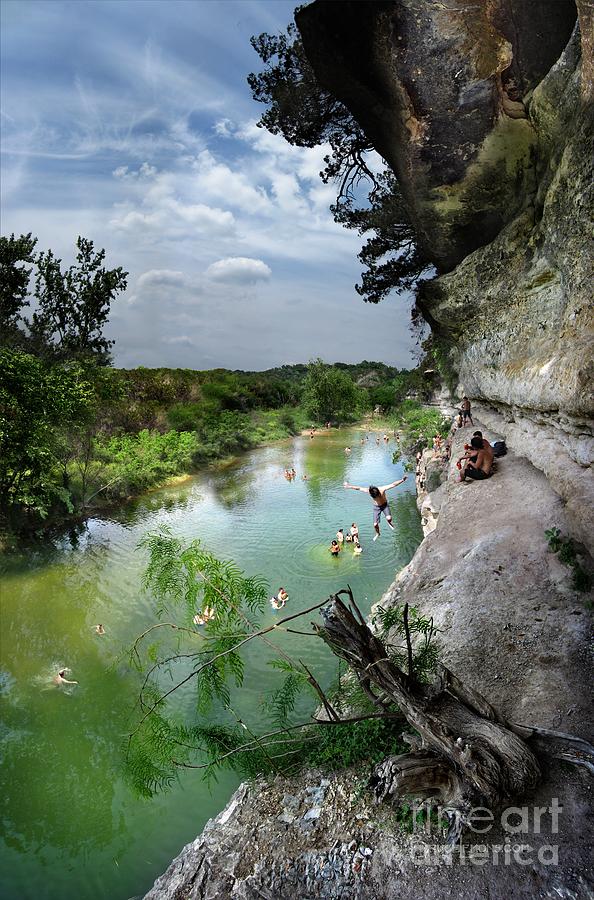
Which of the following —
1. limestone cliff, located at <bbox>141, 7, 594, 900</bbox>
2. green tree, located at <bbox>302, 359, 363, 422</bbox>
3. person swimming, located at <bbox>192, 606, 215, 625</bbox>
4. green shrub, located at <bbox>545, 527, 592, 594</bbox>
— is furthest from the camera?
green tree, located at <bbox>302, 359, 363, 422</bbox>

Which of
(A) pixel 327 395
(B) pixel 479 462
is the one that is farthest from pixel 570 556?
(A) pixel 327 395

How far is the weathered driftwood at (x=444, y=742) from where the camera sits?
3.88m

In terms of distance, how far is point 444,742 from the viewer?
3.91m

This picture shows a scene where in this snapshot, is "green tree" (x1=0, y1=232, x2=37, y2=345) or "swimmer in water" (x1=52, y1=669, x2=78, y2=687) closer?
"swimmer in water" (x1=52, y1=669, x2=78, y2=687)

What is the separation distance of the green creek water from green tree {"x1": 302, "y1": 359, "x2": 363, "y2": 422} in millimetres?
27139

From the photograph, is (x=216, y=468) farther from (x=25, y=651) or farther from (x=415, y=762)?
(x=415, y=762)

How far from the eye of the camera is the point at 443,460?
1775 centimetres

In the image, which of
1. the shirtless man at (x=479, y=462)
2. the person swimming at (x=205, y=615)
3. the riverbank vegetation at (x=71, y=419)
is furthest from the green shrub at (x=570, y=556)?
the riverbank vegetation at (x=71, y=419)

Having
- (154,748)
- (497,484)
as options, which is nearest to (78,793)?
(154,748)

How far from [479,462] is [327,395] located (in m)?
42.9

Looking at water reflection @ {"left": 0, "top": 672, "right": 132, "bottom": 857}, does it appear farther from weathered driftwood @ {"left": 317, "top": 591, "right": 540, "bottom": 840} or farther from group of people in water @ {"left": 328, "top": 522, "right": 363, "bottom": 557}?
group of people in water @ {"left": 328, "top": 522, "right": 363, "bottom": 557}

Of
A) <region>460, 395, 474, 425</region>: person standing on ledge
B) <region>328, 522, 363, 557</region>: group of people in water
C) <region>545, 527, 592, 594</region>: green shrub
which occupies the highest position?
<region>460, 395, 474, 425</region>: person standing on ledge

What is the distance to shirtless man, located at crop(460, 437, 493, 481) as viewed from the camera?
11344 mm

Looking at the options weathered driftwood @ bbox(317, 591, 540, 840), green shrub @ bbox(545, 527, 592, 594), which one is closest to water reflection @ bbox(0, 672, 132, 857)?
weathered driftwood @ bbox(317, 591, 540, 840)
